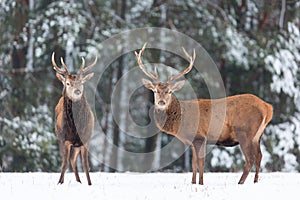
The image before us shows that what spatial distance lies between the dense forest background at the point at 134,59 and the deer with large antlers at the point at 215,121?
6273mm

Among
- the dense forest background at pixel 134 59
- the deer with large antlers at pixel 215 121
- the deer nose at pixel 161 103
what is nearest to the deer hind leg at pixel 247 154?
the deer with large antlers at pixel 215 121

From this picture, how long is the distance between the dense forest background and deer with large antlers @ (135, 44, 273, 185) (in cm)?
627

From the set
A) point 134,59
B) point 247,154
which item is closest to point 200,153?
point 247,154

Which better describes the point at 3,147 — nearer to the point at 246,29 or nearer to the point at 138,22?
the point at 138,22

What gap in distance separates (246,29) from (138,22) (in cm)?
313

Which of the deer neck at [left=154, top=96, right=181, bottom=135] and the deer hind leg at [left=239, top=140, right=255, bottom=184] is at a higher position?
the deer neck at [left=154, top=96, right=181, bottom=135]

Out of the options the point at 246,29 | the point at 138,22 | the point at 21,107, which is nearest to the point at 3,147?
the point at 21,107

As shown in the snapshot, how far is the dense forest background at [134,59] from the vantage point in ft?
53.4

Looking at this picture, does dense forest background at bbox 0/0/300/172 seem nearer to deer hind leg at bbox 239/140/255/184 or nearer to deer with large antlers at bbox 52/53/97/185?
deer hind leg at bbox 239/140/255/184

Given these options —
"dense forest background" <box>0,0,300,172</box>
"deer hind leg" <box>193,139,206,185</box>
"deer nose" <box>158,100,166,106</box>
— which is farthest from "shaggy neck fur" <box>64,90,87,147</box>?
"dense forest background" <box>0,0,300,172</box>

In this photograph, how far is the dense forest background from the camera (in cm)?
1627

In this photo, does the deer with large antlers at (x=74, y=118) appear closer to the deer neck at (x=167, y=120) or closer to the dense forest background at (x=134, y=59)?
the deer neck at (x=167, y=120)

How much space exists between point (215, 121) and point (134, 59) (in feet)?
24.3
